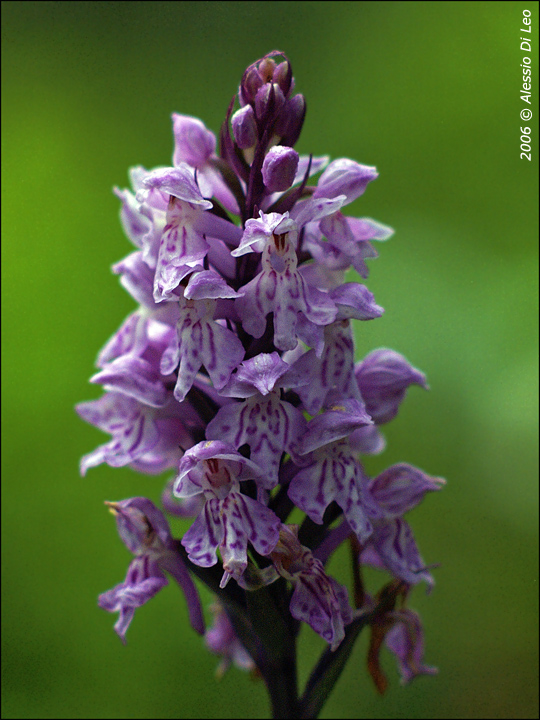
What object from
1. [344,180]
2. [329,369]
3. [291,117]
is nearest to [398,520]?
[329,369]

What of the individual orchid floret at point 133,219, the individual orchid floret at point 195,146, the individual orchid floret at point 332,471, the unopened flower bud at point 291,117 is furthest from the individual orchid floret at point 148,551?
the unopened flower bud at point 291,117

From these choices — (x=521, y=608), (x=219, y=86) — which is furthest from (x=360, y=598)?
(x=219, y=86)

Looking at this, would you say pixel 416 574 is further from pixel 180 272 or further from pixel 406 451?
pixel 406 451

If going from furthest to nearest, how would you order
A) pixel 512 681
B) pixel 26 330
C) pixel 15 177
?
pixel 15 177, pixel 26 330, pixel 512 681

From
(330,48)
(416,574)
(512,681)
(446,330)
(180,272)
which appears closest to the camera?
(180,272)

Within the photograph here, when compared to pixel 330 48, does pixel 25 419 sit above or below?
below

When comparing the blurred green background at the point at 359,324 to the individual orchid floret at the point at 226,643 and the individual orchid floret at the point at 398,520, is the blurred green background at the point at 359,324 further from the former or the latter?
the individual orchid floret at the point at 398,520

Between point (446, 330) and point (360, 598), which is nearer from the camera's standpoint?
point (360, 598)

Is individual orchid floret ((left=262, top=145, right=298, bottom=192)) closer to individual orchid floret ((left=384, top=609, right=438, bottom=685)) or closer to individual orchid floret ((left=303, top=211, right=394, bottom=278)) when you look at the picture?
individual orchid floret ((left=303, top=211, right=394, bottom=278))
